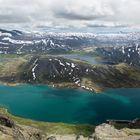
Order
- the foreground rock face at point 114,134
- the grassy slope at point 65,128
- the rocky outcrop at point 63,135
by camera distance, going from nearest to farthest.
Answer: the rocky outcrop at point 63,135
the foreground rock face at point 114,134
the grassy slope at point 65,128

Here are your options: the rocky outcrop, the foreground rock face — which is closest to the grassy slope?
the rocky outcrop

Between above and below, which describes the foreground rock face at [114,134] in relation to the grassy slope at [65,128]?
above

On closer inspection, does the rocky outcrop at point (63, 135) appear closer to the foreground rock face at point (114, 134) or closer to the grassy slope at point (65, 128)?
the foreground rock face at point (114, 134)

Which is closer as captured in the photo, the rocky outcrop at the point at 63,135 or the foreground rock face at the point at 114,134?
the rocky outcrop at the point at 63,135

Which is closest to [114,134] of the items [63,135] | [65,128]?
[63,135]

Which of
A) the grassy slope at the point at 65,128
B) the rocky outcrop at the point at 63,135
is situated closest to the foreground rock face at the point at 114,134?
the rocky outcrop at the point at 63,135

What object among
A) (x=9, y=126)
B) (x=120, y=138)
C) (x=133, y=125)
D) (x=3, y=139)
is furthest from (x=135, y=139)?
(x=3, y=139)

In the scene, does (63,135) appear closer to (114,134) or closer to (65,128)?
(65,128)

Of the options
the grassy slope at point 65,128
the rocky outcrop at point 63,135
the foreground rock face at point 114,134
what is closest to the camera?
the rocky outcrop at point 63,135

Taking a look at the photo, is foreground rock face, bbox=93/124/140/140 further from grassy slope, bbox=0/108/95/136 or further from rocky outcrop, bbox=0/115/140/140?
grassy slope, bbox=0/108/95/136
